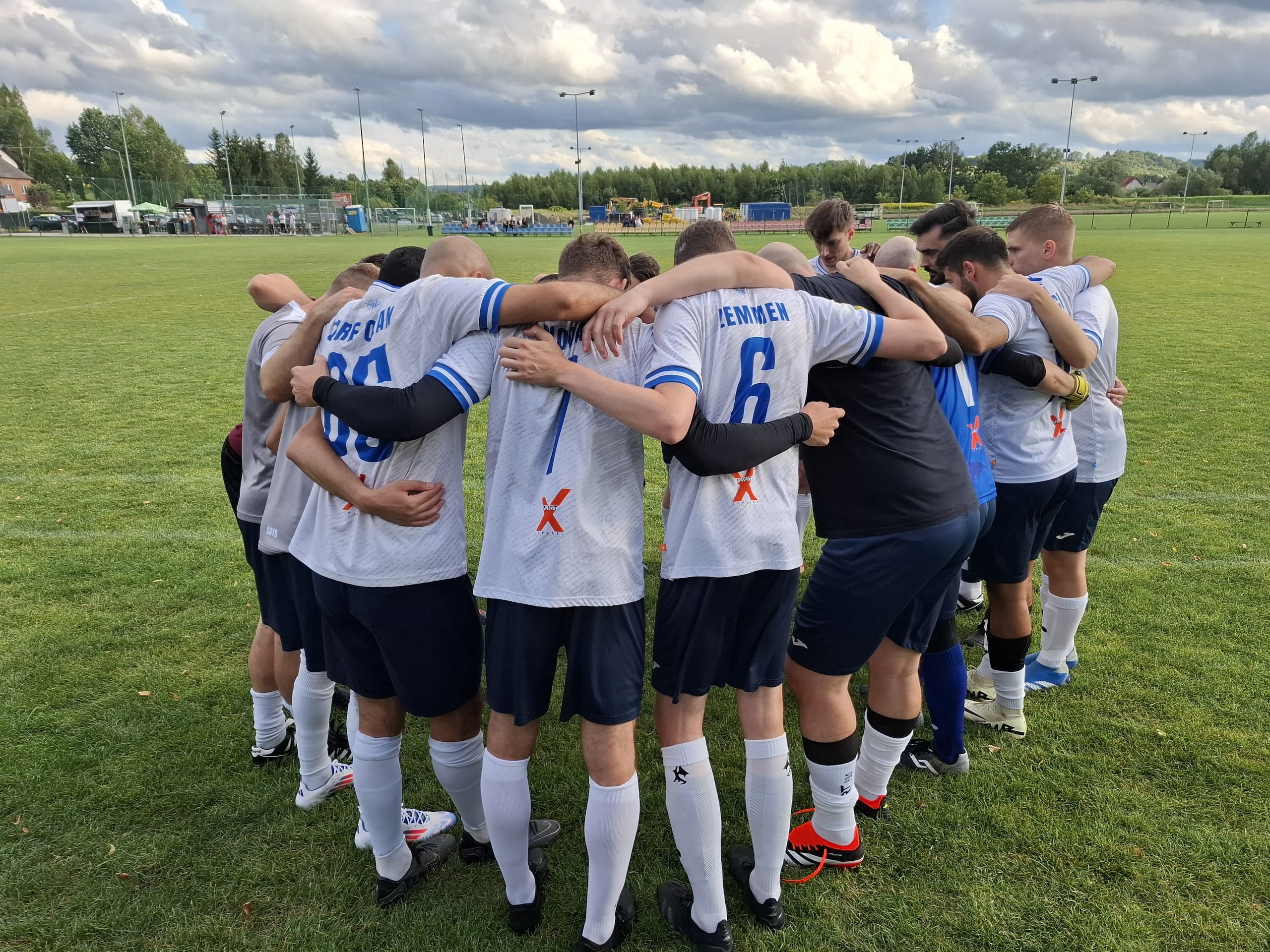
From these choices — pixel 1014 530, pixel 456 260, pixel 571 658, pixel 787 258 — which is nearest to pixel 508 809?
pixel 571 658

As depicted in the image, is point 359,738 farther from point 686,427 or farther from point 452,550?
point 686,427

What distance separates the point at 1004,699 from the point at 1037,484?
1.11m

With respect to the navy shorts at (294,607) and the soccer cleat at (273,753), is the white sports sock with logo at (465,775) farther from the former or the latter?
the soccer cleat at (273,753)

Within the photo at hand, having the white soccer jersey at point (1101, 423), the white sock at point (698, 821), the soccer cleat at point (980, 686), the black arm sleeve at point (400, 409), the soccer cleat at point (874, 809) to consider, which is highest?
the black arm sleeve at point (400, 409)

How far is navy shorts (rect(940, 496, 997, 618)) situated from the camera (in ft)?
10.2

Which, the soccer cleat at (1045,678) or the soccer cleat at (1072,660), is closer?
the soccer cleat at (1045,678)

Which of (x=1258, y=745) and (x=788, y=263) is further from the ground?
(x=788, y=263)

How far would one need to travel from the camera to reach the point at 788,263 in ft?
10.2

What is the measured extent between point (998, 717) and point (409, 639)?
2965mm

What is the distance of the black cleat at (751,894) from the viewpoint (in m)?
2.79

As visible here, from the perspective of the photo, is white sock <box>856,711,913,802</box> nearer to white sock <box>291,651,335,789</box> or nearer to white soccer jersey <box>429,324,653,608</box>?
white soccer jersey <box>429,324,653,608</box>

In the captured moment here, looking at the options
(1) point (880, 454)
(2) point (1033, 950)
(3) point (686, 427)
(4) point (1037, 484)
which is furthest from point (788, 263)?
(2) point (1033, 950)

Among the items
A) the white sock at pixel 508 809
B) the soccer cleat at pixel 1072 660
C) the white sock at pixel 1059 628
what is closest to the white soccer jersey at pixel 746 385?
the white sock at pixel 508 809

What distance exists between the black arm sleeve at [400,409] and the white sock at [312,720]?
4.26ft
